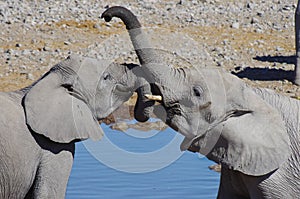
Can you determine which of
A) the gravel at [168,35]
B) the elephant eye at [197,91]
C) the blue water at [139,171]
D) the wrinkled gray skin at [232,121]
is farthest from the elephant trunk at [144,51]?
the gravel at [168,35]

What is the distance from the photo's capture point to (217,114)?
5.51 m

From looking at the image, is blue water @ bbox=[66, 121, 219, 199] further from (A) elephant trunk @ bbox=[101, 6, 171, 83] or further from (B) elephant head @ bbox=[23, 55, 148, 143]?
(A) elephant trunk @ bbox=[101, 6, 171, 83]

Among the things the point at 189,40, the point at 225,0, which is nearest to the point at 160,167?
the point at 189,40

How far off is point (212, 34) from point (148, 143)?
7.23 metres

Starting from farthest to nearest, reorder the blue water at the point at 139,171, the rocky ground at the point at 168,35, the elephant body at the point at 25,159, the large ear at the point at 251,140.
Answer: the rocky ground at the point at 168,35
the blue water at the point at 139,171
the elephant body at the point at 25,159
the large ear at the point at 251,140

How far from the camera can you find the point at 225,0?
20.0 metres

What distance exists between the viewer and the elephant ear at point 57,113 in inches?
242

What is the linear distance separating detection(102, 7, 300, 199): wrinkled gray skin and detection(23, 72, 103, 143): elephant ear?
672 millimetres

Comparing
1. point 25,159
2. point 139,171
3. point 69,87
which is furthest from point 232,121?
point 139,171

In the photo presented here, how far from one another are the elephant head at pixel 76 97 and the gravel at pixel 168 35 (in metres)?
6.16

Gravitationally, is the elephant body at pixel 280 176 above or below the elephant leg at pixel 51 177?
above

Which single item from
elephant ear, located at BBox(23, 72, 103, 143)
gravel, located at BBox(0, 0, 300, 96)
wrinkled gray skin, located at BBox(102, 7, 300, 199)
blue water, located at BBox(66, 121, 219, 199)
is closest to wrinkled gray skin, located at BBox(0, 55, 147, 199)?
elephant ear, located at BBox(23, 72, 103, 143)

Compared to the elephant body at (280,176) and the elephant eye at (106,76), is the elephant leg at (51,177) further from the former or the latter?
the elephant body at (280,176)

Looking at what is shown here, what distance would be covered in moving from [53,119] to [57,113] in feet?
0.14
